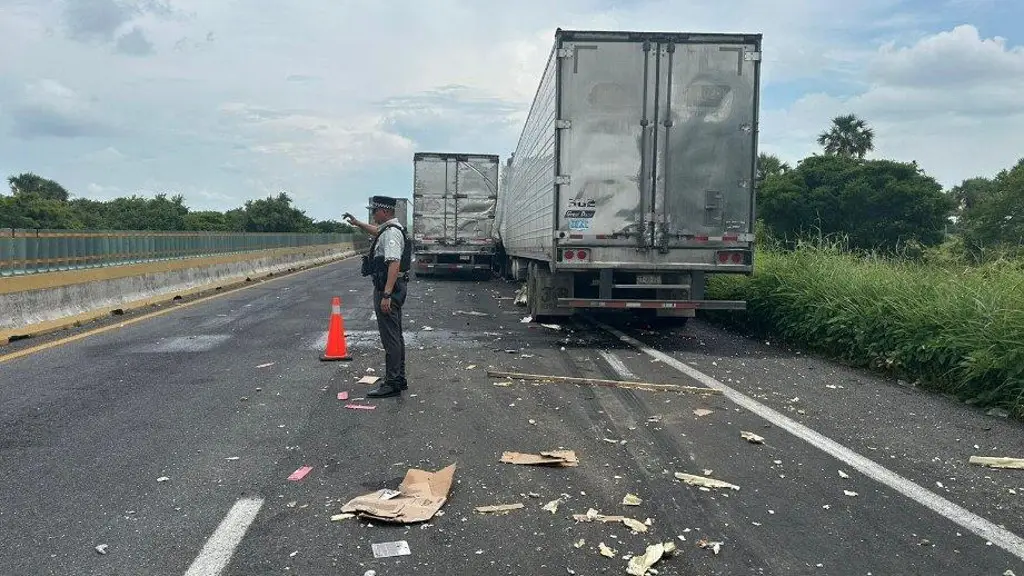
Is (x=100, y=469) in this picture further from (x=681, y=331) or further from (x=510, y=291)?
(x=510, y=291)

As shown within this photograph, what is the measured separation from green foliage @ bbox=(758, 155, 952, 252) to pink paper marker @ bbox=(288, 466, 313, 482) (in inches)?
1884

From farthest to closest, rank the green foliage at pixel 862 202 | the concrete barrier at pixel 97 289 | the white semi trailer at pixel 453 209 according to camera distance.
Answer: the green foliage at pixel 862 202, the white semi trailer at pixel 453 209, the concrete barrier at pixel 97 289

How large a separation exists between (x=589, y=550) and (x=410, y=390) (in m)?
3.97

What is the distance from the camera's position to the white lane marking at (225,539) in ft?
12.2

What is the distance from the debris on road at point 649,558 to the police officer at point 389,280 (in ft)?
12.9

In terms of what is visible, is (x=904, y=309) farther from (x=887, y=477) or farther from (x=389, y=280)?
(x=389, y=280)

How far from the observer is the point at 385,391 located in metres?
7.38

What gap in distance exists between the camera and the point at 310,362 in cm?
919

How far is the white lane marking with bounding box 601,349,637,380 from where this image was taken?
837 cm

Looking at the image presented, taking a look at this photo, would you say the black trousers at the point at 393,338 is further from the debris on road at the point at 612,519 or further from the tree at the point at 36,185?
the tree at the point at 36,185

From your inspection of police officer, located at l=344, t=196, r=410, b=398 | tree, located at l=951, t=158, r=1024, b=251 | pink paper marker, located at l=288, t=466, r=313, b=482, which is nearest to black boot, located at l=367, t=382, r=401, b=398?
police officer, located at l=344, t=196, r=410, b=398

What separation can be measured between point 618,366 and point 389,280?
294 centimetres

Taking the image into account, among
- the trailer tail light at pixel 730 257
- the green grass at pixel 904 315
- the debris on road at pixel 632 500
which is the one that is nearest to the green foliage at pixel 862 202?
the green grass at pixel 904 315

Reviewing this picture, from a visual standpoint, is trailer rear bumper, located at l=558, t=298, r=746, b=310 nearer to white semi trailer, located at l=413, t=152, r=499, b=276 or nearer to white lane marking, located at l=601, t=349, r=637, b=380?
white lane marking, located at l=601, t=349, r=637, b=380
